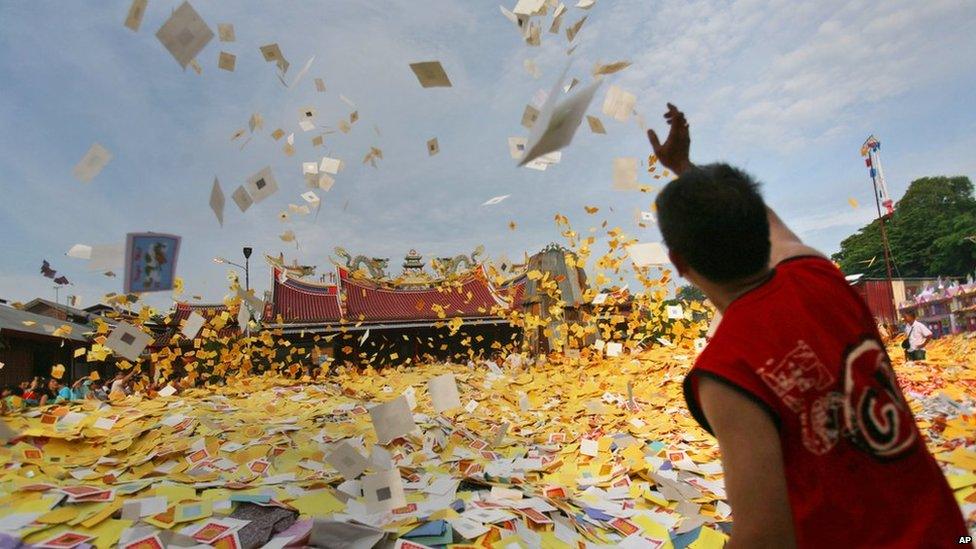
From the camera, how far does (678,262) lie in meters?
1.05

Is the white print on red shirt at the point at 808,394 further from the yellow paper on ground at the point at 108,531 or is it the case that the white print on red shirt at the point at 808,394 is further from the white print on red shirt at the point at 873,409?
the yellow paper on ground at the point at 108,531

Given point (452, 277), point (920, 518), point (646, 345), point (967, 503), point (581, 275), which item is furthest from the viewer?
point (452, 277)

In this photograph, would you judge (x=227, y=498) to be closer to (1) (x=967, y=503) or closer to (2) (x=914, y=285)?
(1) (x=967, y=503)

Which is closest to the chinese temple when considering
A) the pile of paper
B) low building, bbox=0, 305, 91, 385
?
low building, bbox=0, 305, 91, 385

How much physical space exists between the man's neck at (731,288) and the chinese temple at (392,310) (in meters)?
13.6

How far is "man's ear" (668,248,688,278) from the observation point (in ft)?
3.40

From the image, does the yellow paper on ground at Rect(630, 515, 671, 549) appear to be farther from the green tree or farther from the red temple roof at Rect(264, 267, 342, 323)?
the green tree

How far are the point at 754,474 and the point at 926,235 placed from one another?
47.3 m

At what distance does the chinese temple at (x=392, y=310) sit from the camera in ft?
48.2

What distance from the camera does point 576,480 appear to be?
3420mm

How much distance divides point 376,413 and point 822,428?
269cm

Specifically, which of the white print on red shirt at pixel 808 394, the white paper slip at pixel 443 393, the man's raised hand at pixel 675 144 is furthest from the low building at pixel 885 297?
the white print on red shirt at pixel 808 394

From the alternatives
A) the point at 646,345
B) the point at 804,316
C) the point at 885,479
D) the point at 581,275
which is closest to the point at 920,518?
the point at 885,479

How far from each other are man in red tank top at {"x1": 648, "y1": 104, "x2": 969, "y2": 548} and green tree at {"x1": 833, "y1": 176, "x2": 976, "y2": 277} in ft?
139
